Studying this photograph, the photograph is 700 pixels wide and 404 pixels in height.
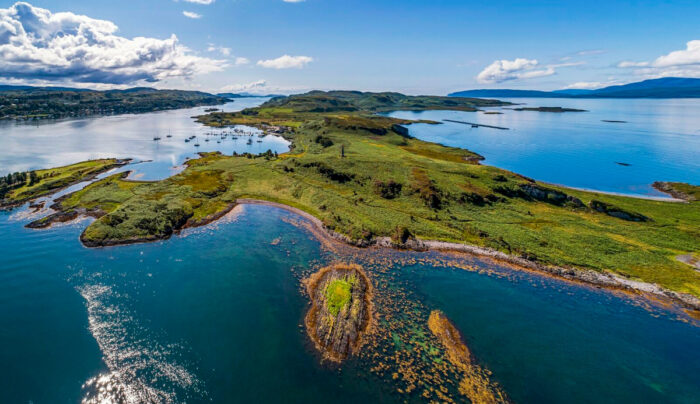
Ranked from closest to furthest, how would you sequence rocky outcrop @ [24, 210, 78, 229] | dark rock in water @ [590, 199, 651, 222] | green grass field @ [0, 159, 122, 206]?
rocky outcrop @ [24, 210, 78, 229]
dark rock in water @ [590, 199, 651, 222]
green grass field @ [0, 159, 122, 206]

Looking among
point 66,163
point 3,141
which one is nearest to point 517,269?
point 66,163

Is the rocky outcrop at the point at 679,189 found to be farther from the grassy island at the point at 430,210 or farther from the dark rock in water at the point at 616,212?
the dark rock in water at the point at 616,212

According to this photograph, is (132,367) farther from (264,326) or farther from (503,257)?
(503,257)

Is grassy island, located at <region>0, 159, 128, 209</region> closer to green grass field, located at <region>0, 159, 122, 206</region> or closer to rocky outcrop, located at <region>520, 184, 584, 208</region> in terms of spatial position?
green grass field, located at <region>0, 159, 122, 206</region>

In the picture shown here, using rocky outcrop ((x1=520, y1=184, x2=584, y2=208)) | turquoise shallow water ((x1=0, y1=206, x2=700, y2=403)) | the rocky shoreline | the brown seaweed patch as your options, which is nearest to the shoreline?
the rocky shoreline

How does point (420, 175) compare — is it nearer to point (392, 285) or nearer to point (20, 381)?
point (392, 285)

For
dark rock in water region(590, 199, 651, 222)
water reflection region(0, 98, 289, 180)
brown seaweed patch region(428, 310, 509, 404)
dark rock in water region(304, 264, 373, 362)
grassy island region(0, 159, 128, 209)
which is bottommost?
brown seaweed patch region(428, 310, 509, 404)

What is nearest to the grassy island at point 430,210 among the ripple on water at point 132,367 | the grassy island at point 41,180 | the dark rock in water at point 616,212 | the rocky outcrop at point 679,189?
the dark rock in water at point 616,212
